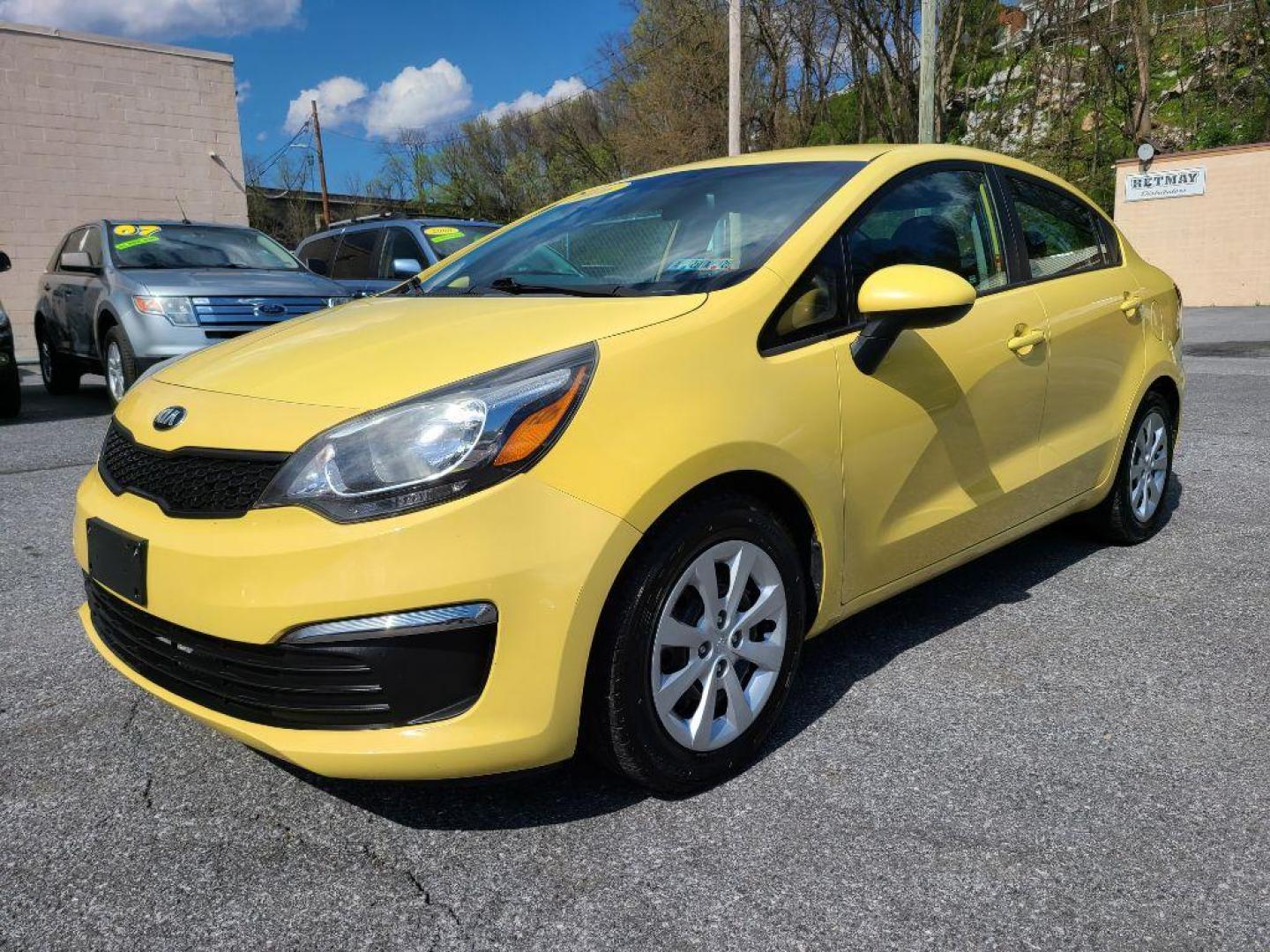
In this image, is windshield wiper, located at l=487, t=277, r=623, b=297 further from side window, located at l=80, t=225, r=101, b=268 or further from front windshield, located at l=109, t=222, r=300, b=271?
side window, located at l=80, t=225, r=101, b=268

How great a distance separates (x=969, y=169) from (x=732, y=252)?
118 centimetres

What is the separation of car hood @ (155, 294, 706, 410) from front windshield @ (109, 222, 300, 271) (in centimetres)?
623

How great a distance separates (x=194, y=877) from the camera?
211 centimetres

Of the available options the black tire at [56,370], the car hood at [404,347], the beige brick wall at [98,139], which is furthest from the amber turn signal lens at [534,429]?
the beige brick wall at [98,139]

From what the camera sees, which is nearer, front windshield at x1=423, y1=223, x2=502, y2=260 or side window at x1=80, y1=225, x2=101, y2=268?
side window at x1=80, y1=225, x2=101, y2=268

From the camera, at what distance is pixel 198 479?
2215mm

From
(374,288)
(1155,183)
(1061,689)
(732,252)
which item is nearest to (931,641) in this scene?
(1061,689)

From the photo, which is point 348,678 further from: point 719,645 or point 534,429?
point 719,645

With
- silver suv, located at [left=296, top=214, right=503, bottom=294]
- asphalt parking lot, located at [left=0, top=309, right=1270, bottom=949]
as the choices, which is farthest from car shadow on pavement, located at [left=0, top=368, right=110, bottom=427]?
asphalt parking lot, located at [left=0, top=309, right=1270, bottom=949]

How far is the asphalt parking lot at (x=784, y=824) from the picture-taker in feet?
6.40

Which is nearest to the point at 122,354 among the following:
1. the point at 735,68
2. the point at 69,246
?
the point at 69,246

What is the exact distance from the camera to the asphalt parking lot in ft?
6.40

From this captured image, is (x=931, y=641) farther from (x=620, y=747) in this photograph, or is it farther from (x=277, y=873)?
(x=277, y=873)

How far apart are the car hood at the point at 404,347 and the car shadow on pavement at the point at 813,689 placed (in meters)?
0.87
